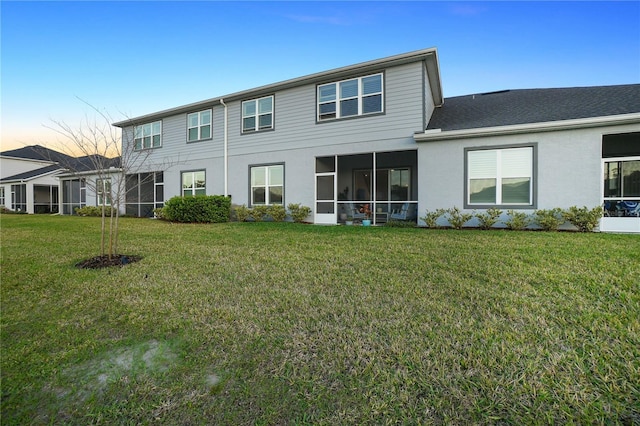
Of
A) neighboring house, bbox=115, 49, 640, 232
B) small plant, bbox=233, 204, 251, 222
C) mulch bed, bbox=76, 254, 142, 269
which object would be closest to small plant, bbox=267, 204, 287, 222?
neighboring house, bbox=115, 49, 640, 232

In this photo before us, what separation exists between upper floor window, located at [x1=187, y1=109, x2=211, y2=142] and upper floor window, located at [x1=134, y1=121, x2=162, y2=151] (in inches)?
92.4

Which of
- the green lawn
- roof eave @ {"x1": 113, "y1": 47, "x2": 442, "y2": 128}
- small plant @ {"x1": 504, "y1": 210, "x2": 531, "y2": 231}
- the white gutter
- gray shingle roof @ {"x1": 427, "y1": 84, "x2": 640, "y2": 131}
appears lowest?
the green lawn

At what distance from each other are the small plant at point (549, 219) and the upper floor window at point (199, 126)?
1374cm

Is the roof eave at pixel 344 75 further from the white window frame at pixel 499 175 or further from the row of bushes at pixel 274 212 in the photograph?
the row of bushes at pixel 274 212

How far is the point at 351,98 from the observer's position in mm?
11000

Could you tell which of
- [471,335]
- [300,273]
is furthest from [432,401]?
[300,273]

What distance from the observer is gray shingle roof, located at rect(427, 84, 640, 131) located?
8648 millimetres

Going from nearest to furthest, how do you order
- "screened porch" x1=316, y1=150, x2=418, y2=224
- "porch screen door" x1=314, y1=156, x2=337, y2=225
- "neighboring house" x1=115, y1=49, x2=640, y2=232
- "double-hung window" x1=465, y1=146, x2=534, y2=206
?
"neighboring house" x1=115, y1=49, x2=640, y2=232
"double-hung window" x1=465, y1=146, x2=534, y2=206
"screened porch" x1=316, y1=150, x2=418, y2=224
"porch screen door" x1=314, y1=156, x2=337, y2=225

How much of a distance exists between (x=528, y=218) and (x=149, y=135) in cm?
1823

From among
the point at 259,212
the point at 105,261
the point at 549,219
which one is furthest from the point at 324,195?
the point at 105,261

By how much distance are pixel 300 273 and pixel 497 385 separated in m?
3.00

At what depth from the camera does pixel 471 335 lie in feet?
8.43

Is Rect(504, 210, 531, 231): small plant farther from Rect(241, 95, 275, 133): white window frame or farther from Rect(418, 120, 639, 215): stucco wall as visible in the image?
Rect(241, 95, 275, 133): white window frame

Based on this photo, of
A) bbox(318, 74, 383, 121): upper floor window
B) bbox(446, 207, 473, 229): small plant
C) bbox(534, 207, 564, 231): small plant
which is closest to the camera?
bbox(534, 207, 564, 231): small plant
